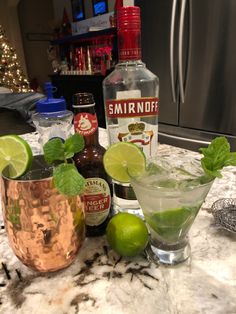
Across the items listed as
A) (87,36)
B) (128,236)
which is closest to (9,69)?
(87,36)

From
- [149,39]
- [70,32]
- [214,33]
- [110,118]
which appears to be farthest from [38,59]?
[110,118]

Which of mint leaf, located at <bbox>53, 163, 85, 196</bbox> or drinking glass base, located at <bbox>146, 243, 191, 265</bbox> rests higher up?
mint leaf, located at <bbox>53, 163, 85, 196</bbox>

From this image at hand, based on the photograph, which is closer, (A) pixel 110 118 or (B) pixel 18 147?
(B) pixel 18 147

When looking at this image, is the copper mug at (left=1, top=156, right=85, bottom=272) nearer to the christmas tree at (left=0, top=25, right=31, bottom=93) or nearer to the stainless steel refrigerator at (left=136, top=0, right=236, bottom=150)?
the stainless steel refrigerator at (left=136, top=0, right=236, bottom=150)

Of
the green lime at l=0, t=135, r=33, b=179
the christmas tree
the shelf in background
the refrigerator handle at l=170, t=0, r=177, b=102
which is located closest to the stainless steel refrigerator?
the refrigerator handle at l=170, t=0, r=177, b=102

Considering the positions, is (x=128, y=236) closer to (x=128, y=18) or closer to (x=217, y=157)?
(x=217, y=157)

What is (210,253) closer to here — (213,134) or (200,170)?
→ (200,170)
